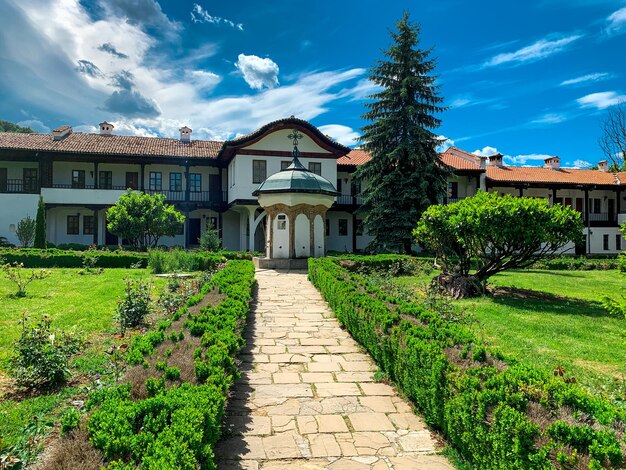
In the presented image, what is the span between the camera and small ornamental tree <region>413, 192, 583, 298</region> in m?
9.41

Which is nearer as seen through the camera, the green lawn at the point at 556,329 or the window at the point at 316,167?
the green lawn at the point at 556,329

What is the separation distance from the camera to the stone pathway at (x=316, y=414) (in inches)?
130

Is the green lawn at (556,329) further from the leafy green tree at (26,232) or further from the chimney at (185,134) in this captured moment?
the chimney at (185,134)

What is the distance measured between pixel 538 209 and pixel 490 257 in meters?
1.59

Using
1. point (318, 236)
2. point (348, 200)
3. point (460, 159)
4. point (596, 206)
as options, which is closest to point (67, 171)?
point (348, 200)

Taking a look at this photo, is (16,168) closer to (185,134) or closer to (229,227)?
(185,134)

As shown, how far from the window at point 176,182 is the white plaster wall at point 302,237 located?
12776 mm

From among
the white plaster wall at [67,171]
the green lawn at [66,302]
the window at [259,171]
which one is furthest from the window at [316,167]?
the white plaster wall at [67,171]

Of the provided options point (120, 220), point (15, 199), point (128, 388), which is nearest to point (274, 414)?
point (128, 388)

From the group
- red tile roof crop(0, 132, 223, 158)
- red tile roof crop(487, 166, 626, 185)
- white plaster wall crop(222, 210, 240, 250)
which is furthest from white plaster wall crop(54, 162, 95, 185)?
red tile roof crop(487, 166, 626, 185)

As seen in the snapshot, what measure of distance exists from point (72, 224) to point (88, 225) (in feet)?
2.85

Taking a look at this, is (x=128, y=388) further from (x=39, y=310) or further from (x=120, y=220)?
(x=120, y=220)

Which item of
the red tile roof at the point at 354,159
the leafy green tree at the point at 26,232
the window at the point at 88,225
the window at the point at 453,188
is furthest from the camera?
the window at the point at 453,188

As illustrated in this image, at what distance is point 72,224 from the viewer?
993 inches
